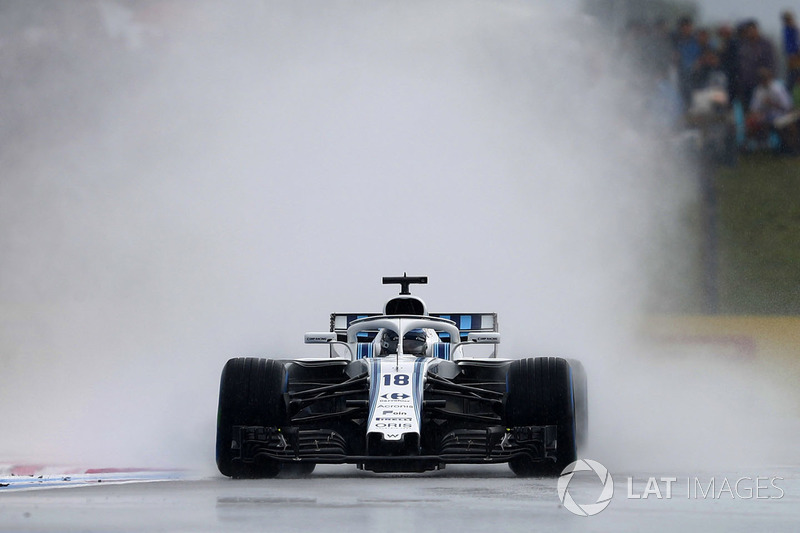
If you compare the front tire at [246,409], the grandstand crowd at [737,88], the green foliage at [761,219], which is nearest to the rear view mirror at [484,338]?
the front tire at [246,409]

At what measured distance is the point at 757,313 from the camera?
904 inches

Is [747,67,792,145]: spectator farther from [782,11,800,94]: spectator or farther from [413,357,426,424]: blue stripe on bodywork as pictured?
[413,357,426,424]: blue stripe on bodywork

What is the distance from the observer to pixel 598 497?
9.16 meters

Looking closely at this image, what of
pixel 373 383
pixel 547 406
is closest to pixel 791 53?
pixel 547 406

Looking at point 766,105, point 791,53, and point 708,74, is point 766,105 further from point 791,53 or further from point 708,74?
point 708,74

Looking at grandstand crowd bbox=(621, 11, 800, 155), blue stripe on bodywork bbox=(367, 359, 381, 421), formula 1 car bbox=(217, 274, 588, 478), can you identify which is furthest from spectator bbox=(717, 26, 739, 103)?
blue stripe on bodywork bbox=(367, 359, 381, 421)

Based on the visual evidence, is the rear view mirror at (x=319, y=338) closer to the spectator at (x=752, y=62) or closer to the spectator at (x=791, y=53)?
the spectator at (x=752, y=62)

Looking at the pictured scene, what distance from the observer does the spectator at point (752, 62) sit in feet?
90.0

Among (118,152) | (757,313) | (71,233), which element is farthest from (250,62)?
(757,313)

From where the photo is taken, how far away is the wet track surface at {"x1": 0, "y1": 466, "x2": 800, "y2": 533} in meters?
7.51

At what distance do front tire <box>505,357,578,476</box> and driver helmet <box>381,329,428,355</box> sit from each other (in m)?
1.99

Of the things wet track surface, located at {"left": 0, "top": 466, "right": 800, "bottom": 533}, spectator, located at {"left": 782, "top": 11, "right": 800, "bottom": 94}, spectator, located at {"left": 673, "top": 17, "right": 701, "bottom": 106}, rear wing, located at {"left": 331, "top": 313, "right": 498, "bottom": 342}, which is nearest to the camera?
wet track surface, located at {"left": 0, "top": 466, "right": 800, "bottom": 533}

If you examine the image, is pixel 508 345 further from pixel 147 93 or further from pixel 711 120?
pixel 147 93

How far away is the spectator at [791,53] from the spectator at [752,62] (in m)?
0.28
